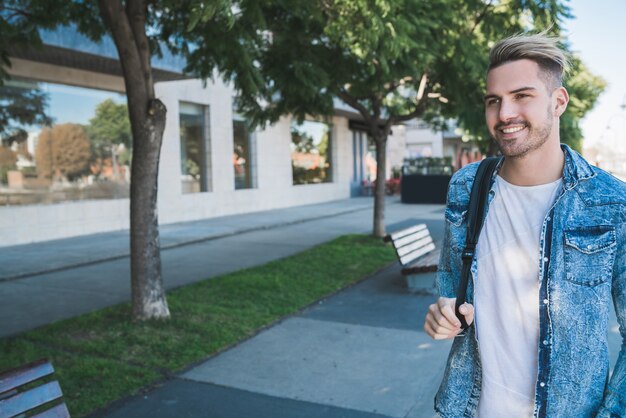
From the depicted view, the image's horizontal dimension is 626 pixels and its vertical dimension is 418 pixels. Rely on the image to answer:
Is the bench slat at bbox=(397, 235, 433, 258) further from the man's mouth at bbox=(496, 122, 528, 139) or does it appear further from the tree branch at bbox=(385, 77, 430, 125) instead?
the man's mouth at bbox=(496, 122, 528, 139)

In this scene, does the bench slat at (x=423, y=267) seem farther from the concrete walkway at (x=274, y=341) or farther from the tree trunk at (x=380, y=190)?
the tree trunk at (x=380, y=190)

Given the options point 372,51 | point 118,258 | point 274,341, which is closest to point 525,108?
point 274,341

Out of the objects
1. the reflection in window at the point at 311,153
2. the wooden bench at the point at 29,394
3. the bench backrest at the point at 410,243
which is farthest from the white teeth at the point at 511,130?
the reflection in window at the point at 311,153

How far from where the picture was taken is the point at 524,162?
174cm

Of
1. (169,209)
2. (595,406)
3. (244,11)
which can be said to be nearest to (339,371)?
(595,406)

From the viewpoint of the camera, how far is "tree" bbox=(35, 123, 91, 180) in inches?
504

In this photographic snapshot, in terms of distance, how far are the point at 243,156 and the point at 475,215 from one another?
18.9m

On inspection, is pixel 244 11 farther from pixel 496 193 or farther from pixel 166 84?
pixel 166 84

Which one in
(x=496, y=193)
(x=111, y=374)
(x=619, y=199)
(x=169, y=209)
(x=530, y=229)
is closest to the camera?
(x=619, y=199)

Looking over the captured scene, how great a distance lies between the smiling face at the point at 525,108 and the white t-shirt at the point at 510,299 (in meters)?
0.15

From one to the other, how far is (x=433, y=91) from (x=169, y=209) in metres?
8.60

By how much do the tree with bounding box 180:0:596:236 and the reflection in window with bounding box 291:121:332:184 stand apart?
11.6 metres

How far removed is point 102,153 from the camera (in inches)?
567

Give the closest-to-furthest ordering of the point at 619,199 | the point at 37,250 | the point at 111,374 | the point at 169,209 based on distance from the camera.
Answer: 1. the point at 619,199
2. the point at 111,374
3. the point at 37,250
4. the point at 169,209
